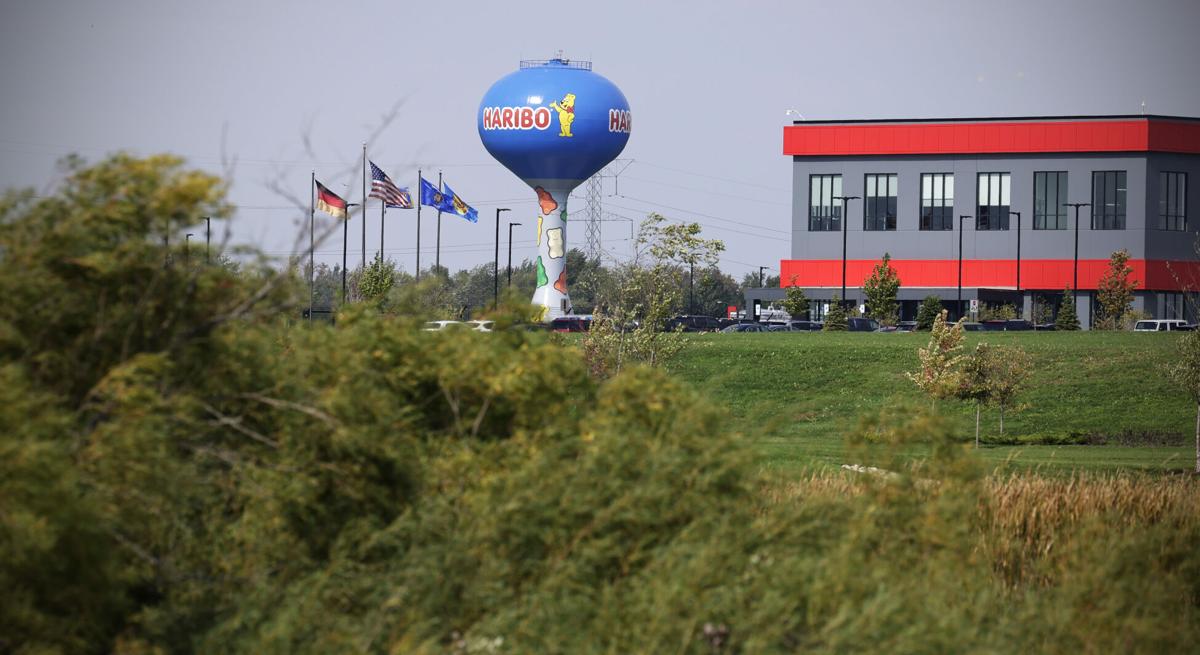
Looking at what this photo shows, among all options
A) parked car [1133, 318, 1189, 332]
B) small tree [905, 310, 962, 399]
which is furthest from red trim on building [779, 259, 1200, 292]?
small tree [905, 310, 962, 399]

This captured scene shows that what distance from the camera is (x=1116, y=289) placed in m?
77.7

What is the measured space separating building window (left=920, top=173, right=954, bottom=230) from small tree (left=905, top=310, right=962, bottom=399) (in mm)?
53311

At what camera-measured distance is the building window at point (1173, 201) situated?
89.2m

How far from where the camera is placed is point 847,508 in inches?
397

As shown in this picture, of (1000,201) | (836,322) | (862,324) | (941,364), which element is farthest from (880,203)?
(941,364)

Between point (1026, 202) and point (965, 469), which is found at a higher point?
point (1026, 202)

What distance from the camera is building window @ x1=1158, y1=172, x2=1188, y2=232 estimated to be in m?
89.2

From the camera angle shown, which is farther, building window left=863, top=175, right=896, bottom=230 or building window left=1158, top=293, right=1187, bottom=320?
building window left=863, top=175, right=896, bottom=230

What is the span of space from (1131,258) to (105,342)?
86.9 m

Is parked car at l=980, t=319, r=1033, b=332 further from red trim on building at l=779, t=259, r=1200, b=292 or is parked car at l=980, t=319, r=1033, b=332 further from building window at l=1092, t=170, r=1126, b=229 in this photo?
building window at l=1092, t=170, r=1126, b=229

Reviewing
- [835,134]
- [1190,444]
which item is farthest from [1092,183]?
[1190,444]

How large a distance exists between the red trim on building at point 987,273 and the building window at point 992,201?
2.38m

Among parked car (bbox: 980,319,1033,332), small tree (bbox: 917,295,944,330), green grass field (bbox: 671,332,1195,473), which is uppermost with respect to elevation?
small tree (bbox: 917,295,944,330)

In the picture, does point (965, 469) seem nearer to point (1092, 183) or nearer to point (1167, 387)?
point (1167, 387)
